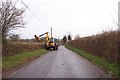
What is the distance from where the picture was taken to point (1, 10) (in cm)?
2583

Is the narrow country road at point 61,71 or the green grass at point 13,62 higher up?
the green grass at point 13,62

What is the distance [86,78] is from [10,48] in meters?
18.0

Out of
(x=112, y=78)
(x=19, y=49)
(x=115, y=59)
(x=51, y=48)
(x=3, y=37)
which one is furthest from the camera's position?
(x=51, y=48)

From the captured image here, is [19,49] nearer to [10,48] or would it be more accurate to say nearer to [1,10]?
[10,48]

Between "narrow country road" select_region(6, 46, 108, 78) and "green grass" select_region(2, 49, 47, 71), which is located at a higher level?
"green grass" select_region(2, 49, 47, 71)

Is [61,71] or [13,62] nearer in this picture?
[61,71]

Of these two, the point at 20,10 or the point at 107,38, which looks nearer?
the point at 107,38

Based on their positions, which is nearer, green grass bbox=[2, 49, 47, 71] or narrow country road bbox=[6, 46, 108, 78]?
narrow country road bbox=[6, 46, 108, 78]

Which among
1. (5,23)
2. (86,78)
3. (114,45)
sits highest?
(5,23)

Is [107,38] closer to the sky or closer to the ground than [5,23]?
closer to the ground

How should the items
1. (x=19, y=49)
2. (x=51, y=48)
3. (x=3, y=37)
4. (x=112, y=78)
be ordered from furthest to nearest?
(x=51, y=48) < (x=19, y=49) < (x=3, y=37) < (x=112, y=78)

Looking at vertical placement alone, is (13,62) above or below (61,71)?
above

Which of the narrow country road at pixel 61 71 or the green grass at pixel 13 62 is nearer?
the narrow country road at pixel 61 71

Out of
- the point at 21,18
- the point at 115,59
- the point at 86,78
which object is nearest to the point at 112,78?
the point at 86,78
